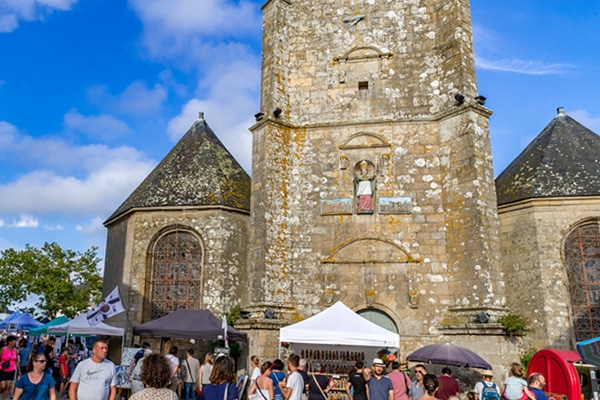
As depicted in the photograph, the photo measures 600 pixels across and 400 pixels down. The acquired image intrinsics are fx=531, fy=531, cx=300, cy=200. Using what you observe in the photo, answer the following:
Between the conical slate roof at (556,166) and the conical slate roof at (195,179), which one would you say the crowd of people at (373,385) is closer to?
the conical slate roof at (556,166)

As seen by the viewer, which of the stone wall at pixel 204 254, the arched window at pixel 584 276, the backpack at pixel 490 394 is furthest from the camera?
the stone wall at pixel 204 254

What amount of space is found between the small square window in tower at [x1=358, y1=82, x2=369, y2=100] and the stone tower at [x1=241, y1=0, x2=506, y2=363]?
0.03 m

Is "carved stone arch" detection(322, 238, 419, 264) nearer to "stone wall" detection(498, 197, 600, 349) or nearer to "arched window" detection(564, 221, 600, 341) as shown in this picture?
"stone wall" detection(498, 197, 600, 349)

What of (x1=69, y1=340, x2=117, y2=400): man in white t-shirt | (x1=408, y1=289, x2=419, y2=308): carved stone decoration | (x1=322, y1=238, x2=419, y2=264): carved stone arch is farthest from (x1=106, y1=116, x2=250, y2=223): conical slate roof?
(x1=69, y1=340, x2=117, y2=400): man in white t-shirt

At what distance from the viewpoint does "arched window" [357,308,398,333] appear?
13414 millimetres

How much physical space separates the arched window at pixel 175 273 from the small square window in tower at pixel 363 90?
6358mm

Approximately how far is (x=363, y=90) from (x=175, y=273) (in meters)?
7.64

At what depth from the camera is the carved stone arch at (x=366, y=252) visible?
1373 centimetres

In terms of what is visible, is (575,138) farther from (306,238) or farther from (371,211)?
(306,238)

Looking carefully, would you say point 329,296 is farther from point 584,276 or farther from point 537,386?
point 537,386

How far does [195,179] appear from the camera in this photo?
16688 millimetres

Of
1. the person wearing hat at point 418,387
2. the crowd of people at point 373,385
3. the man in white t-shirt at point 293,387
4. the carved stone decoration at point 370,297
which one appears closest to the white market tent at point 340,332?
the crowd of people at point 373,385

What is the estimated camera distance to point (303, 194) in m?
14.6

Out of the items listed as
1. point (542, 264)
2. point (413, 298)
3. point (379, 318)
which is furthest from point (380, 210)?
point (542, 264)
